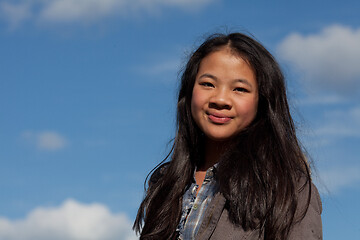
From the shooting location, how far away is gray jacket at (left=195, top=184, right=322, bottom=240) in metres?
4.85

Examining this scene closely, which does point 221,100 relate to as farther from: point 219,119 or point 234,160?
point 234,160

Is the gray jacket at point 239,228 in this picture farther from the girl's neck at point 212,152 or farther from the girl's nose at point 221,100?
the girl's nose at point 221,100

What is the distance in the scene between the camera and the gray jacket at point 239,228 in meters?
4.85

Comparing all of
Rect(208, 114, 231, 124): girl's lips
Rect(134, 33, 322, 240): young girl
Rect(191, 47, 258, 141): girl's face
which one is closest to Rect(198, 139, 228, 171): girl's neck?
Rect(134, 33, 322, 240): young girl

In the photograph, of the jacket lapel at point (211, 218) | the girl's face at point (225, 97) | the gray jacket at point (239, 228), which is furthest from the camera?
the girl's face at point (225, 97)

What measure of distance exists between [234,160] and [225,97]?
475 mm

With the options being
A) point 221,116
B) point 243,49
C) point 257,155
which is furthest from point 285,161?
point 243,49

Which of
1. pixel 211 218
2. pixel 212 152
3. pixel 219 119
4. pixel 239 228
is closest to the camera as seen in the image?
pixel 239 228

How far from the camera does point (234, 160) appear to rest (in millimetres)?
5184

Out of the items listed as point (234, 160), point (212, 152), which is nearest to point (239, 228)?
point (234, 160)

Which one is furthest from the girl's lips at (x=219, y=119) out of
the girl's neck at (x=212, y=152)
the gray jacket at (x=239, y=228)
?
the gray jacket at (x=239, y=228)

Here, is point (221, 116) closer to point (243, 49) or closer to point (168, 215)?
point (243, 49)

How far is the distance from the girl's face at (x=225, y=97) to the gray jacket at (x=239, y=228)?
0.53m

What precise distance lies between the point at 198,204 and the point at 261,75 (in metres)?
1.08
